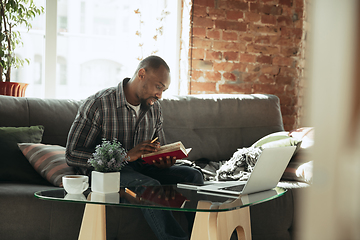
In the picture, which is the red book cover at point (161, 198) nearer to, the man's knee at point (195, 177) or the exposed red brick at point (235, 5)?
the man's knee at point (195, 177)

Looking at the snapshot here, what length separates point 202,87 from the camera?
335 cm

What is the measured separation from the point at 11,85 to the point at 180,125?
47.9 inches

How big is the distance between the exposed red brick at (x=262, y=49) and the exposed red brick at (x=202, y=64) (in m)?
0.42

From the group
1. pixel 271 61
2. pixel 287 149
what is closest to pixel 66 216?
pixel 287 149

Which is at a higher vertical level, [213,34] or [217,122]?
[213,34]

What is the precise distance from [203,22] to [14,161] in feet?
6.64

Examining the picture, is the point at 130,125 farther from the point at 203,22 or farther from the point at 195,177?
the point at 203,22

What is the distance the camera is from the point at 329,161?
0.15 m

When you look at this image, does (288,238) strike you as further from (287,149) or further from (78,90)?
(78,90)

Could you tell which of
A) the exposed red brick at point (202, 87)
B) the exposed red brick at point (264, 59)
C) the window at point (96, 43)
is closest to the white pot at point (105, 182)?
the window at point (96, 43)

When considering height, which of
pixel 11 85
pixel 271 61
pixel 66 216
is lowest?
pixel 66 216

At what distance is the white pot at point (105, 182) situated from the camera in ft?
4.69

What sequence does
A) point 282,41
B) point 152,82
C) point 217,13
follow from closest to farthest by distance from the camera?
point 152,82, point 217,13, point 282,41

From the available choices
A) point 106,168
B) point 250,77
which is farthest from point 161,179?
point 250,77
